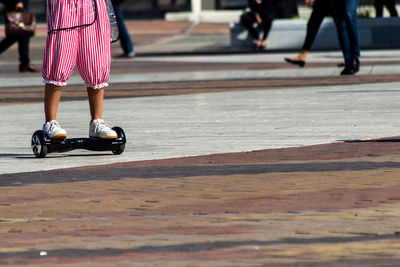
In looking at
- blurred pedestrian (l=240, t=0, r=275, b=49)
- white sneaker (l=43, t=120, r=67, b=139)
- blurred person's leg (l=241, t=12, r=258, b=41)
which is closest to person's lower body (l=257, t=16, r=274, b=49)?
blurred pedestrian (l=240, t=0, r=275, b=49)

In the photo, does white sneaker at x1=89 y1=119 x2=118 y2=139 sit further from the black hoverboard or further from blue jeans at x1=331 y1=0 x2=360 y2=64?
blue jeans at x1=331 y1=0 x2=360 y2=64

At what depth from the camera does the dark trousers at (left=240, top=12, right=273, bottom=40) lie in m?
23.3

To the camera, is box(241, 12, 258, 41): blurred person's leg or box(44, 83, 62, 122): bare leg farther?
box(241, 12, 258, 41): blurred person's leg

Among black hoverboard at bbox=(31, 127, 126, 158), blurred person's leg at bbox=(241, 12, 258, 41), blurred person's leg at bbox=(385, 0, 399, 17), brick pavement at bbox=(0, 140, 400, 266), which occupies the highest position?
brick pavement at bbox=(0, 140, 400, 266)

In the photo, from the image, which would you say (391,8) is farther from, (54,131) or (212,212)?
(212,212)

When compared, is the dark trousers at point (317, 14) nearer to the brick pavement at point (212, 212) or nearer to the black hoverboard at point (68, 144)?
the black hoverboard at point (68, 144)

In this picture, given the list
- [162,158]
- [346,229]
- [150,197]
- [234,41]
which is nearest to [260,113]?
[162,158]

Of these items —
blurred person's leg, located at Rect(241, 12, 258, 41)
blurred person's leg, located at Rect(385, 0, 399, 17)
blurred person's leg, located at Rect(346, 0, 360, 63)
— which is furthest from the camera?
blurred person's leg, located at Rect(385, 0, 399, 17)

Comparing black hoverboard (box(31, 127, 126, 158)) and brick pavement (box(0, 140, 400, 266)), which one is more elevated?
brick pavement (box(0, 140, 400, 266))

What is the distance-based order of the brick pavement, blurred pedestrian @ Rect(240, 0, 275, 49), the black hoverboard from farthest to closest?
blurred pedestrian @ Rect(240, 0, 275, 49) < the black hoverboard < the brick pavement

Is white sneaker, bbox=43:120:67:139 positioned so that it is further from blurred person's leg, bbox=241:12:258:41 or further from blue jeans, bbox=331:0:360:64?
blurred person's leg, bbox=241:12:258:41

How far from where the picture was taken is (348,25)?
14.7 metres

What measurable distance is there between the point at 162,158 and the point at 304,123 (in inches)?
87.0

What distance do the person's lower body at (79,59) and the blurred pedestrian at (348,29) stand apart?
24.3 ft
